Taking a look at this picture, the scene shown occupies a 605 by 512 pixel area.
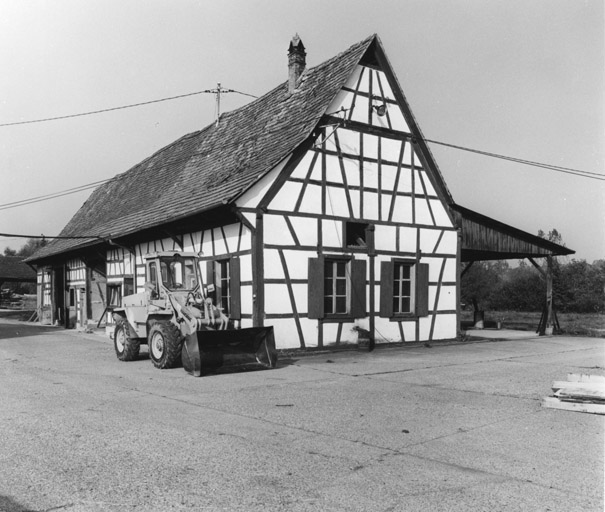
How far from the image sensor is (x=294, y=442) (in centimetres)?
608

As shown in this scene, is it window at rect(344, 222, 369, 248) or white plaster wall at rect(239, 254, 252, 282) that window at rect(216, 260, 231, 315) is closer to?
white plaster wall at rect(239, 254, 252, 282)

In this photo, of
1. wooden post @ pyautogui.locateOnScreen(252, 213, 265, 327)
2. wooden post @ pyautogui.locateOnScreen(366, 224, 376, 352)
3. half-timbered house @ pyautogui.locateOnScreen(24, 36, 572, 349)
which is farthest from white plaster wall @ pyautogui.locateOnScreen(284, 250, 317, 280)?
wooden post @ pyautogui.locateOnScreen(366, 224, 376, 352)

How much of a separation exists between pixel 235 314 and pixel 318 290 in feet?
6.59

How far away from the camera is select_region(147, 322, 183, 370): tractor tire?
11.3 m

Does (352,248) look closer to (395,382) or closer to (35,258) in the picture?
(395,382)

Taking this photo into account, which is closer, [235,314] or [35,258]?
[235,314]

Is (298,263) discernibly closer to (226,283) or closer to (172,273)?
(226,283)

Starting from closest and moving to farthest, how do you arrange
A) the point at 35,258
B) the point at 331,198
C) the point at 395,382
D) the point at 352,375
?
the point at 395,382 < the point at 352,375 < the point at 331,198 < the point at 35,258

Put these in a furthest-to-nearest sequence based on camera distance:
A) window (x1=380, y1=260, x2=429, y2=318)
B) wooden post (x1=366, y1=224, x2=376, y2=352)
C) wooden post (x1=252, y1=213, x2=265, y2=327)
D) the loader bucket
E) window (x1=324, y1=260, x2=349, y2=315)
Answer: window (x1=380, y1=260, x2=429, y2=318), wooden post (x1=366, y1=224, x2=376, y2=352), window (x1=324, y1=260, x2=349, y2=315), wooden post (x1=252, y1=213, x2=265, y2=327), the loader bucket

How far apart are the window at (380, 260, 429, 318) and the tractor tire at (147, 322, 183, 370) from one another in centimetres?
650

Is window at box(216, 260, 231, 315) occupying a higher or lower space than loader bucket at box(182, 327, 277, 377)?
higher

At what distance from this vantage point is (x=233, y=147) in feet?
59.1

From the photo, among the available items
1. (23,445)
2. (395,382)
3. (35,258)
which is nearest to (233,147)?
(395,382)

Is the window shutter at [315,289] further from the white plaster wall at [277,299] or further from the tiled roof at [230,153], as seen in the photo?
the tiled roof at [230,153]
